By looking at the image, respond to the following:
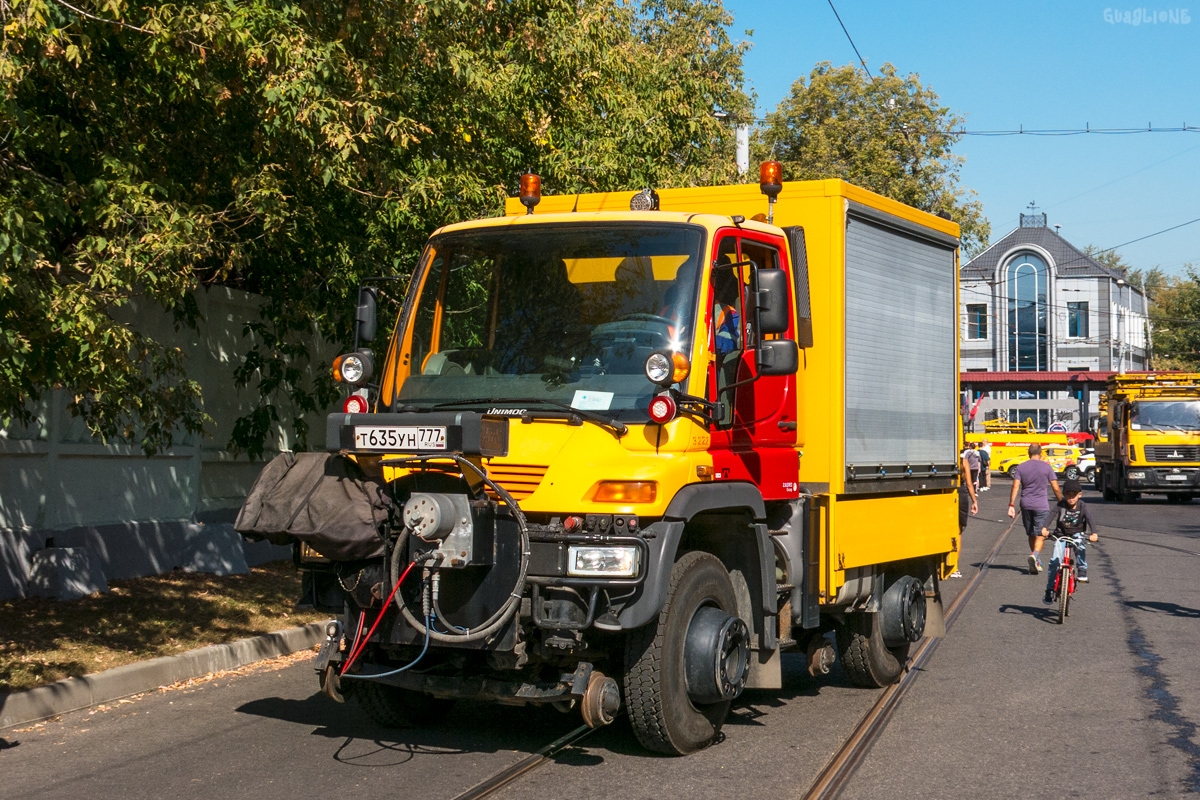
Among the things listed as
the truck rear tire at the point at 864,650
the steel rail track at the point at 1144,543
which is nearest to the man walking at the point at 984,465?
the steel rail track at the point at 1144,543

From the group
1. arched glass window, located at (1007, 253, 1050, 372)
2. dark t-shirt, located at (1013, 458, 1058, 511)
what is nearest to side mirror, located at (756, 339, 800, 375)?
dark t-shirt, located at (1013, 458, 1058, 511)

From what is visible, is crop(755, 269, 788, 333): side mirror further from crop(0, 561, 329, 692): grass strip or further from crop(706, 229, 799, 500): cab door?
crop(0, 561, 329, 692): grass strip

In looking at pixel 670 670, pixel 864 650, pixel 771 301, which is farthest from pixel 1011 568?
pixel 670 670

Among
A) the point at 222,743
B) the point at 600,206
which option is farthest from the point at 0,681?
the point at 600,206

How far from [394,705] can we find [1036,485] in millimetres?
12303

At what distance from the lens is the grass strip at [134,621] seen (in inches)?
337

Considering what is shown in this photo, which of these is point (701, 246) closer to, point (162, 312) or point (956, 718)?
point (956, 718)

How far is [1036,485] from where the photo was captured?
17.3 meters

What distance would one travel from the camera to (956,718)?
782 cm

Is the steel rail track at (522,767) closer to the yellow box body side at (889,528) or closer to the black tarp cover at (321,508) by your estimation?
the black tarp cover at (321,508)

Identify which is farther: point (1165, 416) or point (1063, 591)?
point (1165, 416)

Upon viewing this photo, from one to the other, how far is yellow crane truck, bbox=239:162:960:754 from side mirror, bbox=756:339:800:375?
1 cm

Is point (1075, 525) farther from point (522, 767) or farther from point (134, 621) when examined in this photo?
Answer: point (134, 621)

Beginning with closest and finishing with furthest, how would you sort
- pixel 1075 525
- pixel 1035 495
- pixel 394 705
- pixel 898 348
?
pixel 394 705, pixel 898 348, pixel 1075 525, pixel 1035 495
